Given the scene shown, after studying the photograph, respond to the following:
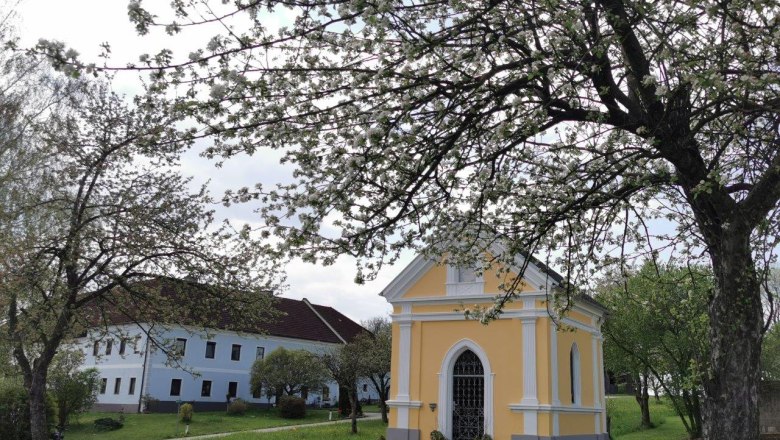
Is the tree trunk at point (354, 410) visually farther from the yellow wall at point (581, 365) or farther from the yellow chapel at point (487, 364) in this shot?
the yellow wall at point (581, 365)

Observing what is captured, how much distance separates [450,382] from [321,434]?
875cm

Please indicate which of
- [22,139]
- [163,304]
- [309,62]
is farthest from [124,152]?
[309,62]

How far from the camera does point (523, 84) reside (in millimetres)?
6477

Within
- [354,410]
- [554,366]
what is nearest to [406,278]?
[554,366]

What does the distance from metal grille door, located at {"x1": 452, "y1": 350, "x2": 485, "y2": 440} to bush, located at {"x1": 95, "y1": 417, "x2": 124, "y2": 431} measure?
1794 centimetres

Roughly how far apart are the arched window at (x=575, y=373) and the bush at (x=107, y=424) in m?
21.3

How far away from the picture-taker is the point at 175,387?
127 feet

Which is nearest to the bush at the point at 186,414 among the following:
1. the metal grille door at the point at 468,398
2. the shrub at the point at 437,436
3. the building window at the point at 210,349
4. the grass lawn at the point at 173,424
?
the grass lawn at the point at 173,424

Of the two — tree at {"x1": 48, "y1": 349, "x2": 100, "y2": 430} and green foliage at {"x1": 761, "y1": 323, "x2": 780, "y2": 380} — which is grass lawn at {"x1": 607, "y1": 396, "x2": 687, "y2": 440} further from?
tree at {"x1": 48, "y1": 349, "x2": 100, "y2": 430}

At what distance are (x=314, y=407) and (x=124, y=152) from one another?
33588 mm

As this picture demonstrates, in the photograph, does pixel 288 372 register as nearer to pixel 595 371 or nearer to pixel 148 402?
pixel 148 402

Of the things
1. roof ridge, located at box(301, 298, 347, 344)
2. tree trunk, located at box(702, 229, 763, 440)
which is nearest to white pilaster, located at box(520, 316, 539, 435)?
tree trunk, located at box(702, 229, 763, 440)

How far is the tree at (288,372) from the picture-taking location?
36562mm

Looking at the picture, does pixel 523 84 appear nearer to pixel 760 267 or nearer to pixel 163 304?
pixel 760 267
